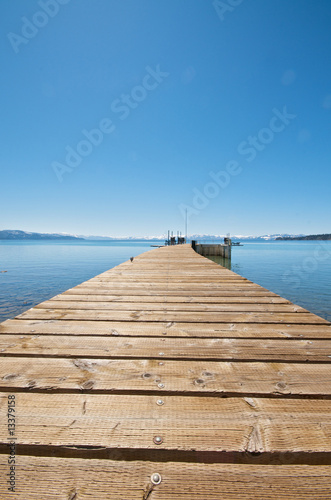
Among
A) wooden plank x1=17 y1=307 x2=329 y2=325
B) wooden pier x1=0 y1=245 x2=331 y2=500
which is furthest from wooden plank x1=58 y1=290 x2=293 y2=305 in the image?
wooden pier x1=0 y1=245 x2=331 y2=500

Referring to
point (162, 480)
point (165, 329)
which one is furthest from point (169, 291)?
point (162, 480)

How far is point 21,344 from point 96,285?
2039mm

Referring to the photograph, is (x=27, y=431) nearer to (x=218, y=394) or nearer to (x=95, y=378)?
(x=95, y=378)

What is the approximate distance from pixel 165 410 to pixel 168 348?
564 mm

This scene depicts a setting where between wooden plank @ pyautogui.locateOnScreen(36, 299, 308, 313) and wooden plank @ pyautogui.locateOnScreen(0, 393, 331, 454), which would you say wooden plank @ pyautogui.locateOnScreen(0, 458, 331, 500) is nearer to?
wooden plank @ pyautogui.locateOnScreen(0, 393, 331, 454)

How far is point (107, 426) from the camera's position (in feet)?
2.98

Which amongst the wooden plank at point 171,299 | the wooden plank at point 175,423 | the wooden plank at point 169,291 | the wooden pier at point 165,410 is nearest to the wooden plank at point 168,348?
the wooden pier at point 165,410

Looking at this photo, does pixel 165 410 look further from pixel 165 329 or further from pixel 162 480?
pixel 165 329

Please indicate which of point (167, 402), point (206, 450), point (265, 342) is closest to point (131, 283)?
point (265, 342)

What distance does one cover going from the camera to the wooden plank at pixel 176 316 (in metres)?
2.11

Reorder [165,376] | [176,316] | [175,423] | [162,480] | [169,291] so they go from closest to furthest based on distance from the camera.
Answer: [162,480] < [175,423] < [165,376] < [176,316] < [169,291]

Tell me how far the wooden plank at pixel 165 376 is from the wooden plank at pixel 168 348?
78 millimetres

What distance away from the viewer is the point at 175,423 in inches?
36.4

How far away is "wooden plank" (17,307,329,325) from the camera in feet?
6.92
